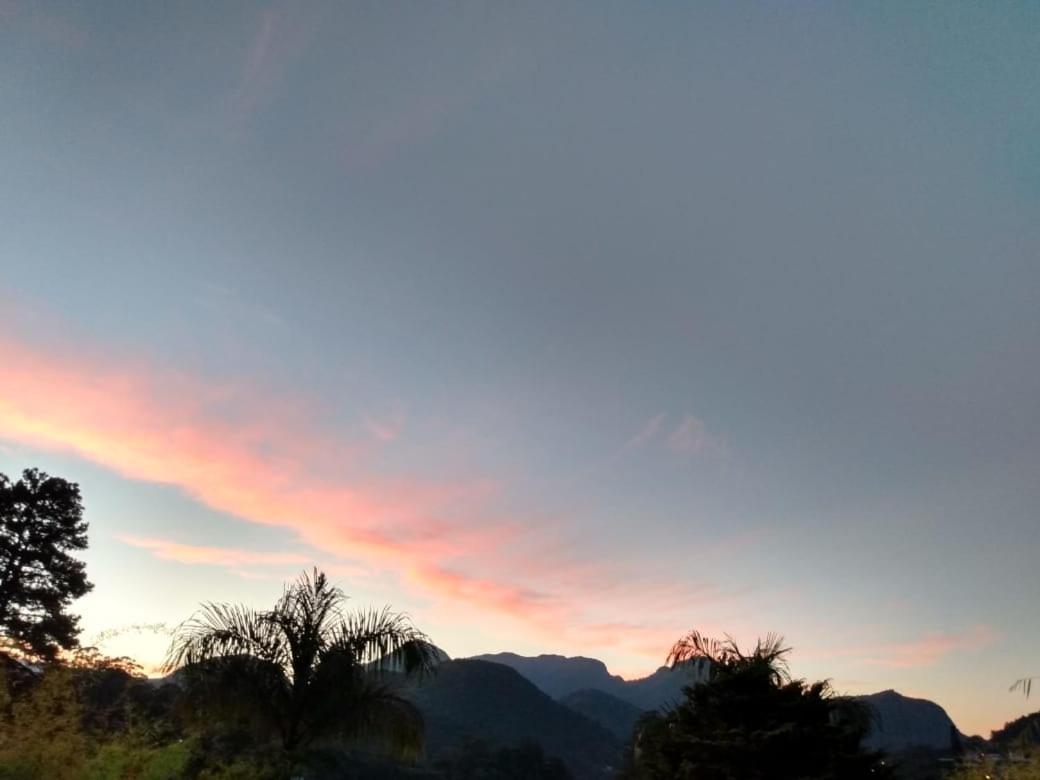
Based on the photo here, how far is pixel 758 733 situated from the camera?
1808cm

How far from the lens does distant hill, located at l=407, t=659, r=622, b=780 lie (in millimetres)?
163875

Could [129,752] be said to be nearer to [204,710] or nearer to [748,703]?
[204,710]

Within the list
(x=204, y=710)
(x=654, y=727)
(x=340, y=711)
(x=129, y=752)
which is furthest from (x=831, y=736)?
(x=129, y=752)

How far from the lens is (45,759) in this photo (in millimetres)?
8461

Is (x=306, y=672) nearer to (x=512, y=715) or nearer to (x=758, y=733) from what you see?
(x=758, y=733)

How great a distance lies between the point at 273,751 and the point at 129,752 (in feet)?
15.8

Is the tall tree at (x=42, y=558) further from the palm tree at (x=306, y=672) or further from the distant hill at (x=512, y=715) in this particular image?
the distant hill at (x=512, y=715)

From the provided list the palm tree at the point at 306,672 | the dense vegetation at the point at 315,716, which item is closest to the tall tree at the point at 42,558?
the dense vegetation at the point at 315,716

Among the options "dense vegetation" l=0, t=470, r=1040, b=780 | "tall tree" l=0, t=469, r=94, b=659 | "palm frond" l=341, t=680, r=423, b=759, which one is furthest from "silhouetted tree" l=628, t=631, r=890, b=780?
"tall tree" l=0, t=469, r=94, b=659

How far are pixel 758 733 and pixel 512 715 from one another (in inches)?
6832

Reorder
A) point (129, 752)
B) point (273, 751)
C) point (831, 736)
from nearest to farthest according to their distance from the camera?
point (129, 752) → point (273, 751) → point (831, 736)

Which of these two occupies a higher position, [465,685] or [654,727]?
[465,685]

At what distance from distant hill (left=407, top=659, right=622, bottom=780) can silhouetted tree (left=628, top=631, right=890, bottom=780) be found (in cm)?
14135

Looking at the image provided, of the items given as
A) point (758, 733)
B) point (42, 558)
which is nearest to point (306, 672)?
point (758, 733)
